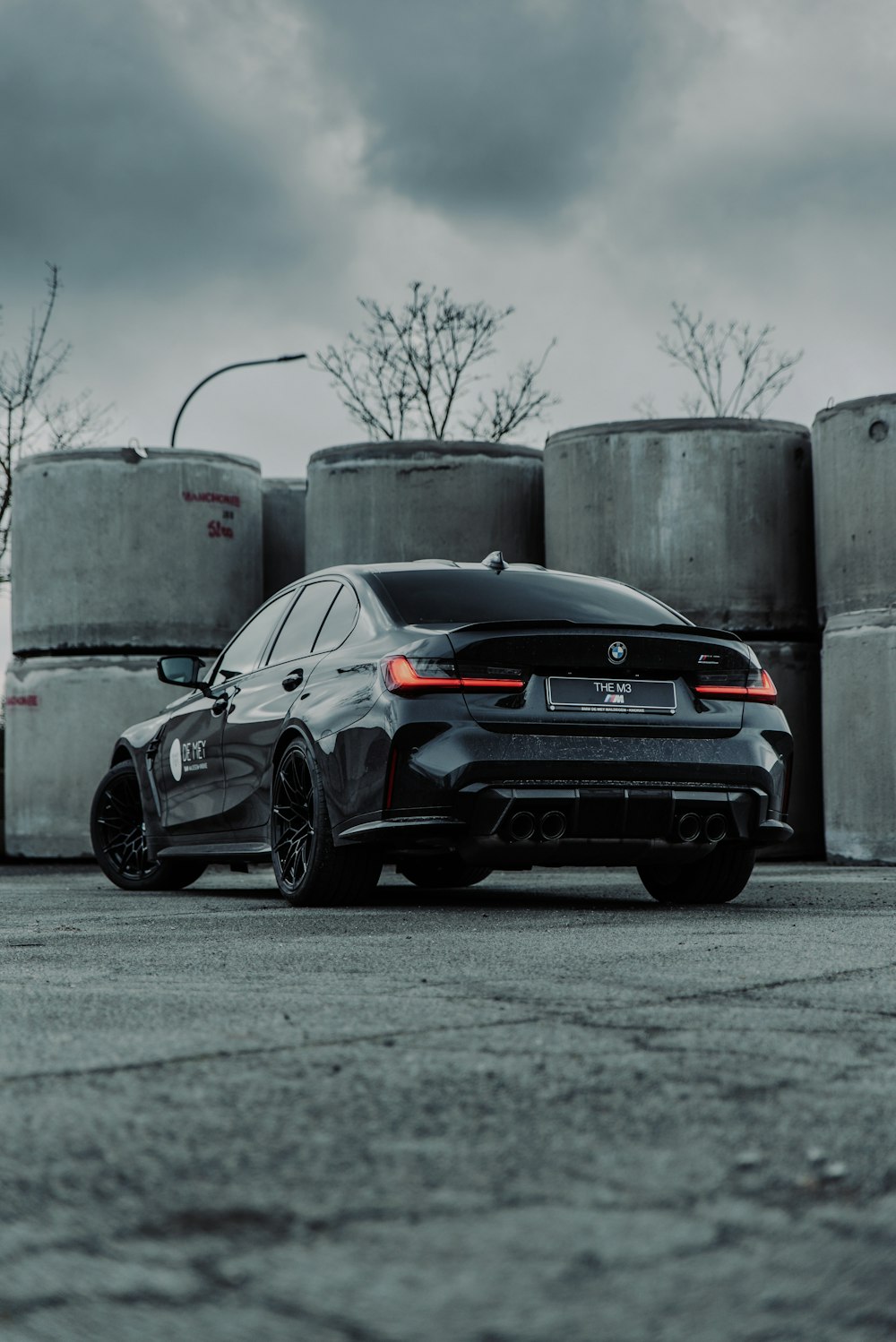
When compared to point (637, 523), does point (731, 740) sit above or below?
below

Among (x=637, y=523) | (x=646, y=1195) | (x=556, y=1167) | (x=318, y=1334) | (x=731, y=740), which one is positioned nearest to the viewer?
(x=318, y=1334)

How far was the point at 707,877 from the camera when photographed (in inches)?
299

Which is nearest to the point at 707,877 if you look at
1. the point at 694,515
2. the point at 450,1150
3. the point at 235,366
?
the point at 450,1150

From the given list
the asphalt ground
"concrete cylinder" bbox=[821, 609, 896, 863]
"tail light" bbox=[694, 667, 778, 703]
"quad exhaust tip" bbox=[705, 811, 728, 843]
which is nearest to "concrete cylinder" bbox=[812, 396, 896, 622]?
"concrete cylinder" bbox=[821, 609, 896, 863]

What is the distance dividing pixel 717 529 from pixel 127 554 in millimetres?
4637

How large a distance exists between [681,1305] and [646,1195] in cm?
41

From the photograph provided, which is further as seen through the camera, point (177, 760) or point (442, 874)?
point (442, 874)

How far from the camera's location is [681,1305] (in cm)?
182

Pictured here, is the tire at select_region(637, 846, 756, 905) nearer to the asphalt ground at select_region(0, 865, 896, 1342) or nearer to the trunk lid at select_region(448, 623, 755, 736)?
the trunk lid at select_region(448, 623, 755, 736)

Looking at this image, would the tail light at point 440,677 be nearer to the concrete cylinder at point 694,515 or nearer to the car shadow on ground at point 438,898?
the car shadow on ground at point 438,898

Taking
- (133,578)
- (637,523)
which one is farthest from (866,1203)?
(133,578)

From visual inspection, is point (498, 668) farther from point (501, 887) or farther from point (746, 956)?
point (501, 887)

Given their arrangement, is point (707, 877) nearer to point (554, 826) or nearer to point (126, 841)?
point (554, 826)

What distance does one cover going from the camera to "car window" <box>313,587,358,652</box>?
742 centimetres
